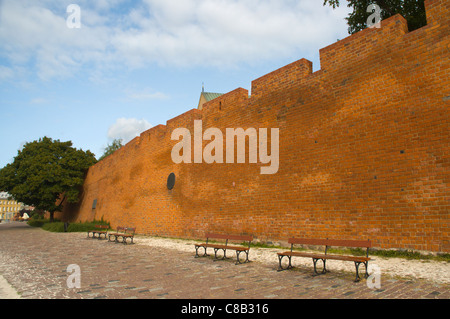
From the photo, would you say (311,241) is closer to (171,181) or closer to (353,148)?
(353,148)

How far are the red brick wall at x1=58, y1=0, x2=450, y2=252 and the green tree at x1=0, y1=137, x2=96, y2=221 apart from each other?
18.2m

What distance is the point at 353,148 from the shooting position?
26.0 ft

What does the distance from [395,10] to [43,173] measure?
26958 millimetres

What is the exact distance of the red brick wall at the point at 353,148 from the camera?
664cm

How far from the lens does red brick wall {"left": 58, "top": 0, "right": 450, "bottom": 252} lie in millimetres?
6641

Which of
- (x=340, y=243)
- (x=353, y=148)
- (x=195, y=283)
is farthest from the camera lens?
(x=353, y=148)

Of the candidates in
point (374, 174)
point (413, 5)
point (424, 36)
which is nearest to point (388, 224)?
point (374, 174)

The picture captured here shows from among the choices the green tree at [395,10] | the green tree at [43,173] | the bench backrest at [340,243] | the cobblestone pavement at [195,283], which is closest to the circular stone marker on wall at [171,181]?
the cobblestone pavement at [195,283]

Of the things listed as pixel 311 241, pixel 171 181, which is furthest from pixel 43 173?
pixel 311 241

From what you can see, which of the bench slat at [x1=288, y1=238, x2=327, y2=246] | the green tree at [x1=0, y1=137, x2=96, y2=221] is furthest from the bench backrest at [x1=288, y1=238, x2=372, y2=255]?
the green tree at [x1=0, y1=137, x2=96, y2=221]

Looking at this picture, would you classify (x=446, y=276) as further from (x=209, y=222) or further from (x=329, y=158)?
(x=209, y=222)

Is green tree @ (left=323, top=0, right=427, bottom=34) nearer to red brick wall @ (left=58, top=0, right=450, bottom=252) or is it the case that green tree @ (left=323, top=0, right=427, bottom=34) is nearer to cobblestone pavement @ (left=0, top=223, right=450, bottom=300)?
red brick wall @ (left=58, top=0, right=450, bottom=252)

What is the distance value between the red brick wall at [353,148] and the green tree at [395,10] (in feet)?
17.3

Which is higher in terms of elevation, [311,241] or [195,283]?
[311,241]
